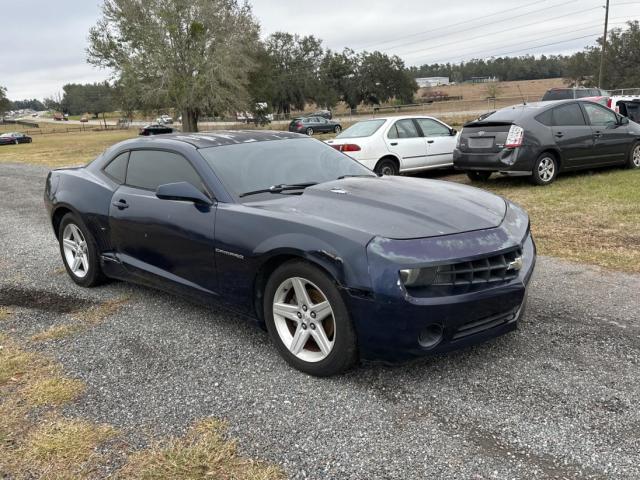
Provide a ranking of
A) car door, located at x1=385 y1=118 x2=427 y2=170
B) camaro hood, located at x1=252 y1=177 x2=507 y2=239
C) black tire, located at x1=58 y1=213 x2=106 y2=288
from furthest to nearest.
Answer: car door, located at x1=385 y1=118 x2=427 y2=170 → black tire, located at x1=58 y1=213 x2=106 y2=288 → camaro hood, located at x1=252 y1=177 x2=507 y2=239

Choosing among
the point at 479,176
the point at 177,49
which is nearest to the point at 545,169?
the point at 479,176

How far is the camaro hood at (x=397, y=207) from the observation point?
324 centimetres

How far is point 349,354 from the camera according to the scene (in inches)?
126

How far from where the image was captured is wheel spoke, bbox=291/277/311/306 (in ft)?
11.0

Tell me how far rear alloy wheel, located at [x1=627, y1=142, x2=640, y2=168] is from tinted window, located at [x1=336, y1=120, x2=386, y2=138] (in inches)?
191

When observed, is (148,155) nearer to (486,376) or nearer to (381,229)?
(381,229)

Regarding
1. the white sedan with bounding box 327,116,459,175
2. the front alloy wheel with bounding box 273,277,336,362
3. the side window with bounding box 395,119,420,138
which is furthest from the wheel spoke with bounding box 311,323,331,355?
the side window with bounding box 395,119,420,138

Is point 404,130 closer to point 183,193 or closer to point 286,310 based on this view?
point 183,193

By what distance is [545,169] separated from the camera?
9953 mm

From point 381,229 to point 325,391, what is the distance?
38.8 inches

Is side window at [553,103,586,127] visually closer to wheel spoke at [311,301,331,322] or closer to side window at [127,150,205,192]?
side window at [127,150,205,192]

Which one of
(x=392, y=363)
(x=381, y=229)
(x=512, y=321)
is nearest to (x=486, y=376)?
(x=512, y=321)

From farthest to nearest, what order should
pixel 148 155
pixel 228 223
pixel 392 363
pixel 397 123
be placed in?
pixel 397 123
pixel 148 155
pixel 228 223
pixel 392 363

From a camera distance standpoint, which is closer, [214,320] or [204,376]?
[204,376]
